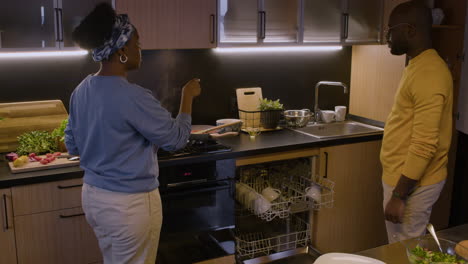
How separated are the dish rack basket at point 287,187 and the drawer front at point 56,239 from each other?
928 millimetres

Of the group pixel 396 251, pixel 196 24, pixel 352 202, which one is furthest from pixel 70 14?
pixel 352 202

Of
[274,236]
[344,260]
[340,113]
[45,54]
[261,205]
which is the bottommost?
[274,236]

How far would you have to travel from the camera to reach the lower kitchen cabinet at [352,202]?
3180 mm

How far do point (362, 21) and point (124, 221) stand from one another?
2.27 metres

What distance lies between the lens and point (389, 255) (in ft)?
5.07

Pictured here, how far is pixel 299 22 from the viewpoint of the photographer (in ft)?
10.5

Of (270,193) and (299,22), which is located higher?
(299,22)

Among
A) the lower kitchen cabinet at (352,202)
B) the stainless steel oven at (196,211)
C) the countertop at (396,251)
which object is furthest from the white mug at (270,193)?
the countertop at (396,251)

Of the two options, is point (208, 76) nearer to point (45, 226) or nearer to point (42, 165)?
point (42, 165)

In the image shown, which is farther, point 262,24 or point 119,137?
point 262,24

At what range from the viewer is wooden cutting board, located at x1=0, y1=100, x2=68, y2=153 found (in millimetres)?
2740

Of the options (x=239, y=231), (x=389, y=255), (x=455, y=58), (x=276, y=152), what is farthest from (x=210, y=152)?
(x=455, y=58)

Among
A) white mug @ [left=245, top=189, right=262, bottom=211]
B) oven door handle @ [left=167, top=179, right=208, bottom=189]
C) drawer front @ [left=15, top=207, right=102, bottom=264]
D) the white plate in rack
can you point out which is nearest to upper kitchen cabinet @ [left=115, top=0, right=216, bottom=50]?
oven door handle @ [left=167, top=179, right=208, bottom=189]

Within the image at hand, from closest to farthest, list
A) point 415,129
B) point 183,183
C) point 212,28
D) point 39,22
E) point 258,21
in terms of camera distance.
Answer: point 415,129
point 39,22
point 183,183
point 212,28
point 258,21
